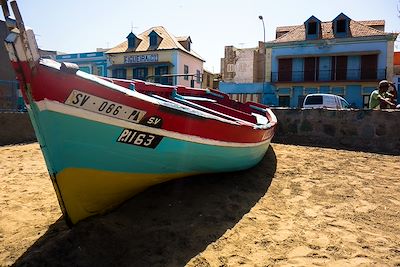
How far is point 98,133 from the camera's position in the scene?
2.98 m

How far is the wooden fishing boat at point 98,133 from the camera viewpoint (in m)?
2.74

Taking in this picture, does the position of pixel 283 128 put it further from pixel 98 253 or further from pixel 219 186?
pixel 98 253

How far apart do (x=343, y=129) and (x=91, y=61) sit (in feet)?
101

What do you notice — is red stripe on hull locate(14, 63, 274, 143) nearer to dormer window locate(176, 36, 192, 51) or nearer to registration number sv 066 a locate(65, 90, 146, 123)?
registration number sv 066 a locate(65, 90, 146, 123)

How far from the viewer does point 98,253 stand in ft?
9.83

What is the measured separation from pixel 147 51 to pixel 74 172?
97.8ft

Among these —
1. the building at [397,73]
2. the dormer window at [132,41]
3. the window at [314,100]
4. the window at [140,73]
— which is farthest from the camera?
the dormer window at [132,41]

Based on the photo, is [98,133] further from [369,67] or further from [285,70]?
[369,67]

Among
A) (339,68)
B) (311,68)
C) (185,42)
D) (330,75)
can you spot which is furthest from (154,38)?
(339,68)

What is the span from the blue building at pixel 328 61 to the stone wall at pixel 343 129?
766 inches

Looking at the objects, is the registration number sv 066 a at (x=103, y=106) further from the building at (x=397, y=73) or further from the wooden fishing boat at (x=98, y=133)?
the building at (x=397, y=73)

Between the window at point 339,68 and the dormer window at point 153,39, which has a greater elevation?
the dormer window at point 153,39

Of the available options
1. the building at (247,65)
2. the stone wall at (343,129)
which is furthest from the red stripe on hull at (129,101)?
the building at (247,65)

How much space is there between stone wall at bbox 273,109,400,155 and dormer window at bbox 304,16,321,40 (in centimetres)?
2099
